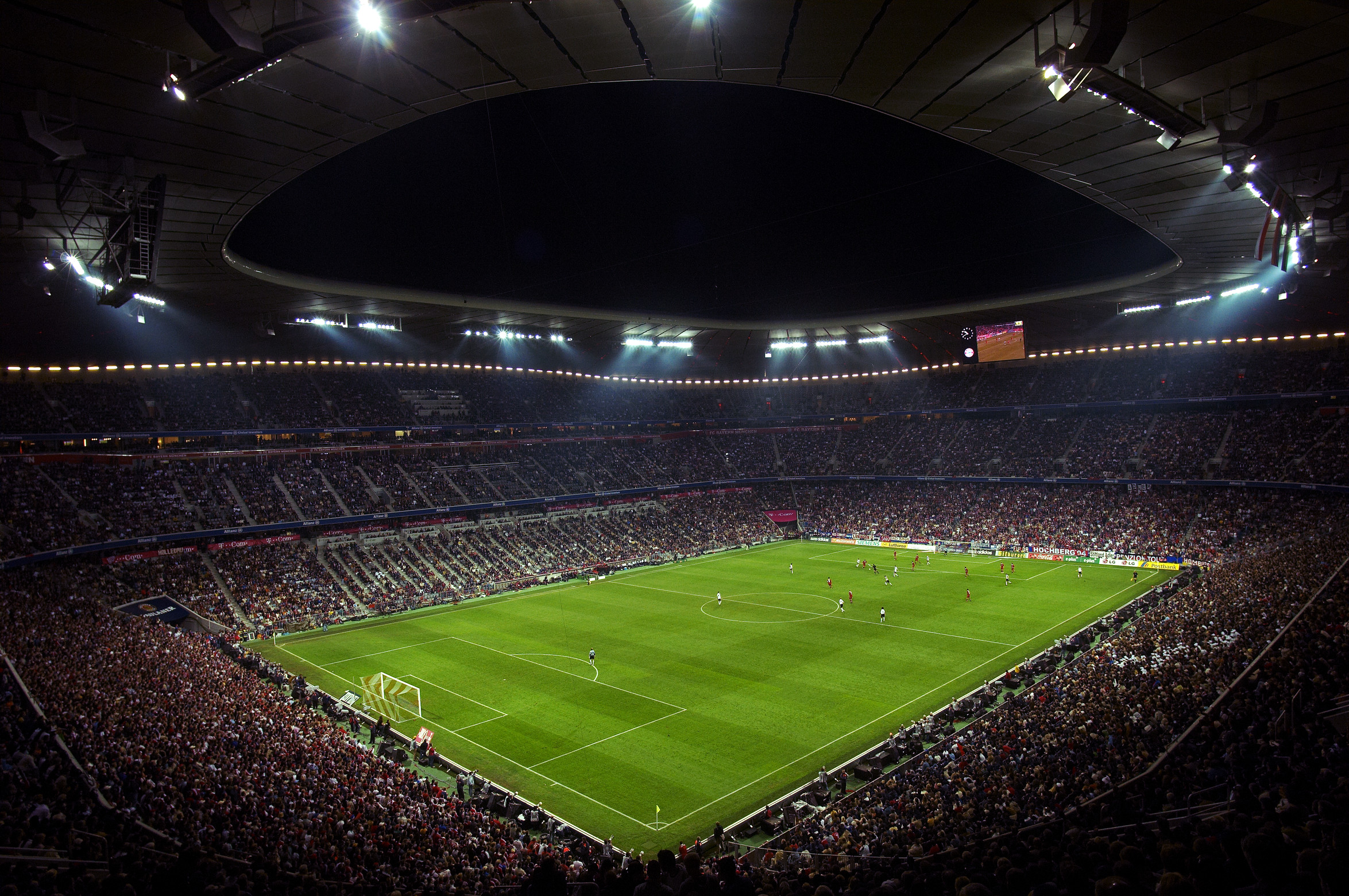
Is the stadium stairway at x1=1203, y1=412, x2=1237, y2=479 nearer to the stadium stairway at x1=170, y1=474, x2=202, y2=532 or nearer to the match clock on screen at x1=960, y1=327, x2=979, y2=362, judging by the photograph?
the match clock on screen at x1=960, y1=327, x2=979, y2=362

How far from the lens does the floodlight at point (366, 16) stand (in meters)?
9.95

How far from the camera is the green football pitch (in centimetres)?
2202

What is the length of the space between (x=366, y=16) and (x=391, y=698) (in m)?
24.3

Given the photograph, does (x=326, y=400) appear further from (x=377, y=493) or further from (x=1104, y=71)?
(x=1104, y=71)

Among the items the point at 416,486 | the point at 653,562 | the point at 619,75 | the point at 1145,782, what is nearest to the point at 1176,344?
the point at 653,562

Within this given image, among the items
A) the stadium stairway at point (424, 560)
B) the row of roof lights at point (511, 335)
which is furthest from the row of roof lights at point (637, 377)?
the stadium stairway at point (424, 560)

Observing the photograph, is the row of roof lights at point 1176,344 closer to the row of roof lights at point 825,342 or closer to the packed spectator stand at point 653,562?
the packed spectator stand at point 653,562

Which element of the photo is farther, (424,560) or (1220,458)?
(1220,458)

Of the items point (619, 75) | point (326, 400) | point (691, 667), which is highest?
point (619, 75)

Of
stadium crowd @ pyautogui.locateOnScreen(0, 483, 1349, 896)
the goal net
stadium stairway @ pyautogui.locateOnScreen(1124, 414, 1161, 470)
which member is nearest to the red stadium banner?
stadium crowd @ pyautogui.locateOnScreen(0, 483, 1349, 896)

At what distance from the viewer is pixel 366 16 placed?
32.8 feet

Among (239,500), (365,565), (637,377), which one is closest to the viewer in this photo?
(239,500)

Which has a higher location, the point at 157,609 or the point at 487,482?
the point at 487,482

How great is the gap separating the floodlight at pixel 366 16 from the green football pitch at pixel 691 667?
18.0m
